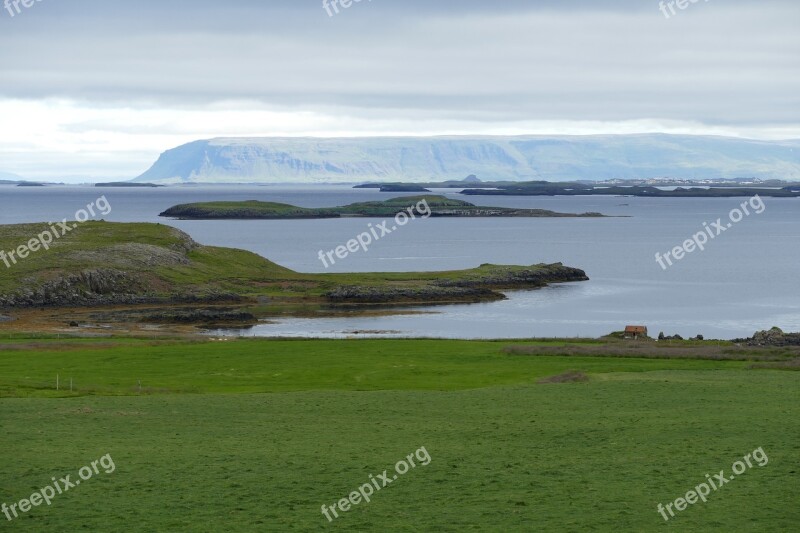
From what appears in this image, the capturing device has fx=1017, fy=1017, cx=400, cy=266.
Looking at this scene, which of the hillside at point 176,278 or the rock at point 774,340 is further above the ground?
the rock at point 774,340

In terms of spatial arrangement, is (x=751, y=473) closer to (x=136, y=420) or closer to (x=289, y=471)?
(x=289, y=471)

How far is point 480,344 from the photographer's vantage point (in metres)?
74.7

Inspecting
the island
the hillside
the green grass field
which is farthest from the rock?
the hillside

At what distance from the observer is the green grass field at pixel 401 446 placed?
27891mm

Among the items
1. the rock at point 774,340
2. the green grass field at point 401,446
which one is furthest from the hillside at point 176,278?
the green grass field at point 401,446

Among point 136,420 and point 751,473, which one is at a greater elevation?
point 751,473

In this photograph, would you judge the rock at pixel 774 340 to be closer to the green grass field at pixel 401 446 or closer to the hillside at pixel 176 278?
the green grass field at pixel 401 446

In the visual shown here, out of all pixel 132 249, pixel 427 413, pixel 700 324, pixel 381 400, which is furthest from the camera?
pixel 132 249


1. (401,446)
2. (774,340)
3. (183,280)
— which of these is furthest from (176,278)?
(401,446)

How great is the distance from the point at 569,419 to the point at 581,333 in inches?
2212

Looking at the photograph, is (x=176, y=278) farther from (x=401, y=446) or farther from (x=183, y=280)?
(x=401, y=446)

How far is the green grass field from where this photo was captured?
2789 centimetres

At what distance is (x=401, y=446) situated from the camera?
36156 millimetres

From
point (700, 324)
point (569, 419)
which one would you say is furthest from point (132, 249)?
point (569, 419)
